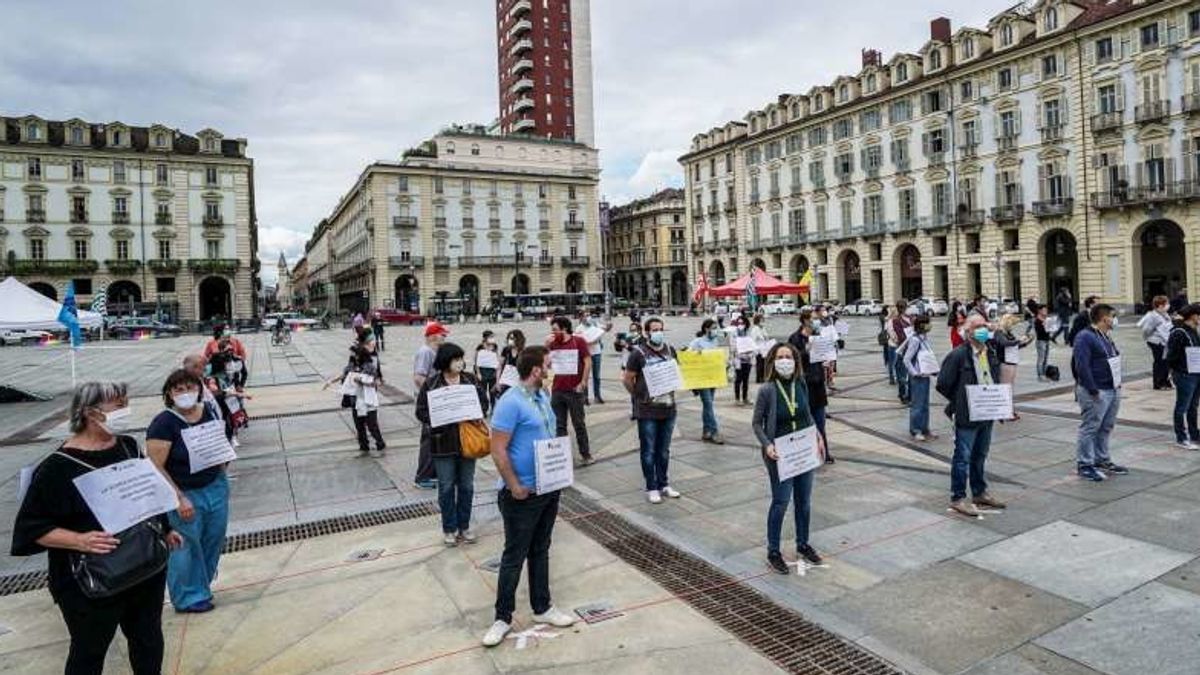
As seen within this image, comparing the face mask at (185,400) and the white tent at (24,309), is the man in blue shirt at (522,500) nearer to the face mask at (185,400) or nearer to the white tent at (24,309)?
the face mask at (185,400)

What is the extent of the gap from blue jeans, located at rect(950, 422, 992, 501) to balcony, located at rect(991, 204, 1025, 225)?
4834cm

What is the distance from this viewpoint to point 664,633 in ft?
15.7

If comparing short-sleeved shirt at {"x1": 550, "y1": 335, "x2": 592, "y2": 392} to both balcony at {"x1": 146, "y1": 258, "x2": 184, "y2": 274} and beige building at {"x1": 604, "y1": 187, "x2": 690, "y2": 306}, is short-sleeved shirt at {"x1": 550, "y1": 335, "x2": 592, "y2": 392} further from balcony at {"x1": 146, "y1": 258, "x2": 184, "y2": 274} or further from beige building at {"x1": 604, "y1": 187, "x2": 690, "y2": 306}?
beige building at {"x1": 604, "y1": 187, "x2": 690, "y2": 306}

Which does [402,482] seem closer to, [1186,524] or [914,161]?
[1186,524]

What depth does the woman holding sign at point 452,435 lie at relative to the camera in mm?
6273

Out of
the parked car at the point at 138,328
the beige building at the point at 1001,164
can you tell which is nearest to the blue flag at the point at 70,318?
the parked car at the point at 138,328

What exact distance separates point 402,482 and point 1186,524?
8011mm

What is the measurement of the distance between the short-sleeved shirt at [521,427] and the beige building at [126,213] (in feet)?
229

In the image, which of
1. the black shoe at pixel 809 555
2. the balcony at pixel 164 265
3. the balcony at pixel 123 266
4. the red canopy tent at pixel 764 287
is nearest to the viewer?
the black shoe at pixel 809 555

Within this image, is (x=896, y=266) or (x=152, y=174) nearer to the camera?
(x=896, y=266)

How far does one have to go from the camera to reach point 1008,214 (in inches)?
1911

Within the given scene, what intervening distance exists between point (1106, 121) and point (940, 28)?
19059 mm

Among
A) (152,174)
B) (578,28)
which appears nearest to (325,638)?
(152,174)

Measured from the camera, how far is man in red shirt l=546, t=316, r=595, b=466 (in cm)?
934
